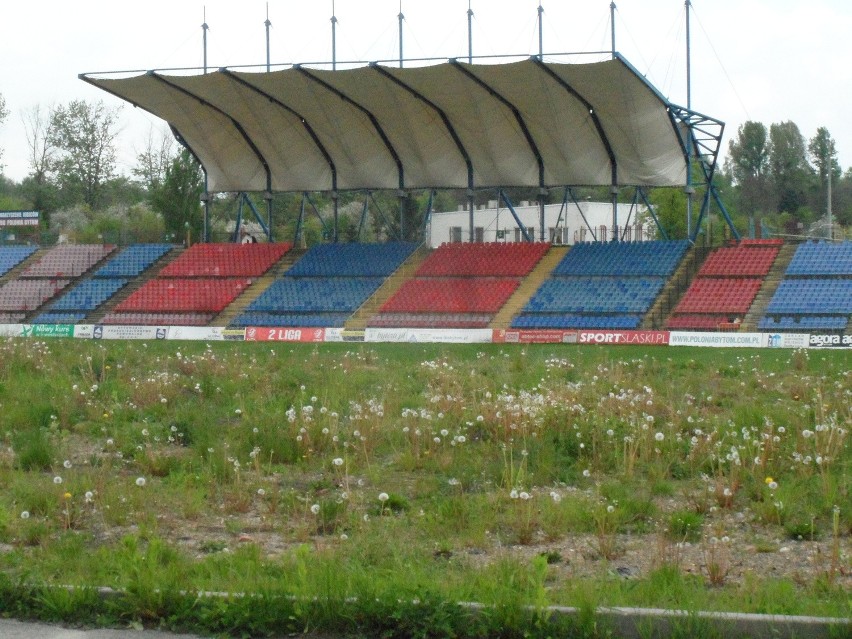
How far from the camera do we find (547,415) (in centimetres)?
1273

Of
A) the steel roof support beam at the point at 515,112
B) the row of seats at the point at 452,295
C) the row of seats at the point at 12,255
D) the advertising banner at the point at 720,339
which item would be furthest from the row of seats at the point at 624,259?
the row of seats at the point at 12,255

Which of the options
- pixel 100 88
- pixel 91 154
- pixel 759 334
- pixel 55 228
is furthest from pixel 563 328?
pixel 91 154

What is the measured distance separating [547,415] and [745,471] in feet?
9.72

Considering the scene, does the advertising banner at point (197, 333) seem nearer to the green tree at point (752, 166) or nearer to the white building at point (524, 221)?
the white building at point (524, 221)

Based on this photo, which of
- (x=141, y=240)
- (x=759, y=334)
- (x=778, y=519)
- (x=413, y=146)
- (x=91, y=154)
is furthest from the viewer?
(x=91, y=154)

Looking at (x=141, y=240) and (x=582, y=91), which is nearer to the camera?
(x=582, y=91)

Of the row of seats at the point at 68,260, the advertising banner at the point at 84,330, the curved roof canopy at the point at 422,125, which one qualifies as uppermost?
the curved roof canopy at the point at 422,125

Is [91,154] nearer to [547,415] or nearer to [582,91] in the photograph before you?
[582,91]

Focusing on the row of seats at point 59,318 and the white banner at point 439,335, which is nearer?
the white banner at point 439,335

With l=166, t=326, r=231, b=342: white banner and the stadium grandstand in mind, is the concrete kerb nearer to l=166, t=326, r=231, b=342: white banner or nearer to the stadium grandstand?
the stadium grandstand

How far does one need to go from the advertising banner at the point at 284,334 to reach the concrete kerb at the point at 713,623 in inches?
1314

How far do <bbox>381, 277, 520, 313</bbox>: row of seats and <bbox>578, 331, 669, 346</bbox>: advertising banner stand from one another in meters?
5.82

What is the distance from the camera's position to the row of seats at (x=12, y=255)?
2106 inches

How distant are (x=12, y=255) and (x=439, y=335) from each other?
28.3 meters
